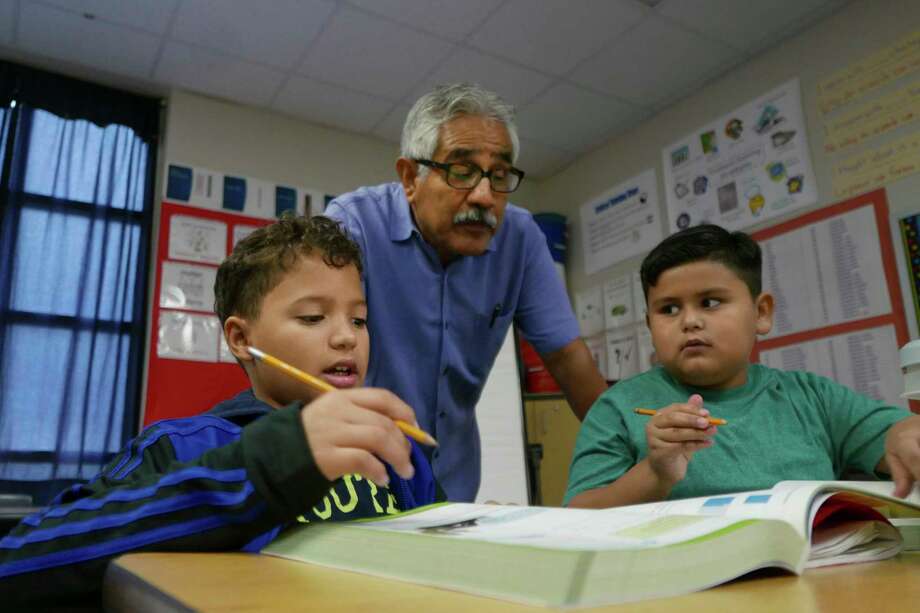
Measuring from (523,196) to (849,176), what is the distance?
1747mm

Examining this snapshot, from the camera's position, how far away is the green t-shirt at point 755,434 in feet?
2.93

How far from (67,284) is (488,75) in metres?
1.82

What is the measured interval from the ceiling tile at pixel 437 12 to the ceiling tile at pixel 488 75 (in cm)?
15

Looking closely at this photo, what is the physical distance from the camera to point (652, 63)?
109 inches

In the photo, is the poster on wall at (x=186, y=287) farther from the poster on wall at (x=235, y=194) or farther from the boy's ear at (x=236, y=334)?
the boy's ear at (x=236, y=334)

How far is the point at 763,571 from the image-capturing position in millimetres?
353

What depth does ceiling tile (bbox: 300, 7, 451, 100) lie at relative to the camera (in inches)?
98.2

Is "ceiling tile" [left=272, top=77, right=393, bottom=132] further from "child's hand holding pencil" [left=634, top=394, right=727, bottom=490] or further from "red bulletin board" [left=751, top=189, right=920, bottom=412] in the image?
"child's hand holding pencil" [left=634, top=394, right=727, bottom=490]

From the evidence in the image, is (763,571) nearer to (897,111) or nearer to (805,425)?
(805,425)

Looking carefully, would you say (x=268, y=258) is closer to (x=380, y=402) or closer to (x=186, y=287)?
(x=380, y=402)

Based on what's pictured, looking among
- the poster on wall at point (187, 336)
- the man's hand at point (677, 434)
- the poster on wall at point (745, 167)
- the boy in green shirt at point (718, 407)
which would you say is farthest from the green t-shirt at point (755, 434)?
the poster on wall at point (187, 336)

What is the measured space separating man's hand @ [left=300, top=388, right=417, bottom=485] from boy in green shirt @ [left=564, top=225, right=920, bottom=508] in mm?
407

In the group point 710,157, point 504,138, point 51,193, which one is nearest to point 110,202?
point 51,193

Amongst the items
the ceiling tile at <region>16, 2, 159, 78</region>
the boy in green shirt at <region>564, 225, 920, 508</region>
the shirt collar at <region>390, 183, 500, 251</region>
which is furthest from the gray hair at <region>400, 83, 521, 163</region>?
the ceiling tile at <region>16, 2, 159, 78</region>
